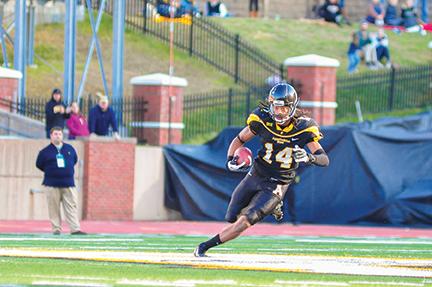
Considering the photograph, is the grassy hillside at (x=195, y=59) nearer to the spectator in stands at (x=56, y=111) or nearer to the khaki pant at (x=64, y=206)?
the spectator in stands at (x=56, y=111)

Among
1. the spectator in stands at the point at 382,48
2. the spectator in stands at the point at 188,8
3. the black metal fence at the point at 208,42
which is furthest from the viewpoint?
the spectator in stands at the point at 188,8

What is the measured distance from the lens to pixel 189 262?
44.4 feet

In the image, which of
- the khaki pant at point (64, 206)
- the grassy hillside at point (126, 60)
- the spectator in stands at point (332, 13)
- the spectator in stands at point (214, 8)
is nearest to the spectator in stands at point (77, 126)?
the khaki pant at point (64, 206)

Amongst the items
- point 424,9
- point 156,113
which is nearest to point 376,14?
point 424,9

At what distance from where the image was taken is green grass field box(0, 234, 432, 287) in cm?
1172

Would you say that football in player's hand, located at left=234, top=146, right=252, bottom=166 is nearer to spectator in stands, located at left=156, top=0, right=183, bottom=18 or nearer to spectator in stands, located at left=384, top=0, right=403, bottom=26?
spectator in stands, located at left=156, top=0, right=183, bottom=18

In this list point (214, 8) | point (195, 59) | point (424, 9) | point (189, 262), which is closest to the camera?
point (189, 262)

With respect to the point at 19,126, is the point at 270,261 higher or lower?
lower

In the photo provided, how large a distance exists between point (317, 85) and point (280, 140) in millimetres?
16054

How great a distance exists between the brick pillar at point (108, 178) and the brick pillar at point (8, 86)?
8.24 feet

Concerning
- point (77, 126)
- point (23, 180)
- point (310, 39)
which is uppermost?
point (310, 39)

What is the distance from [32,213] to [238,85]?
1229 cm

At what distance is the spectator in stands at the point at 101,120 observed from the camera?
25.9 meters

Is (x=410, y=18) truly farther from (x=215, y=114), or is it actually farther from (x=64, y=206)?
(x=64, y=206)
